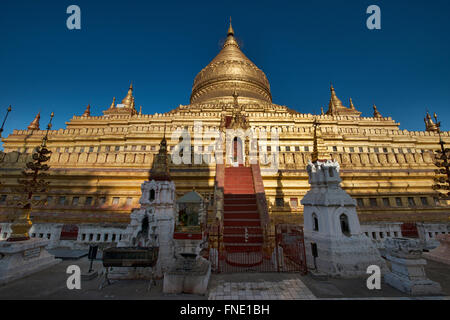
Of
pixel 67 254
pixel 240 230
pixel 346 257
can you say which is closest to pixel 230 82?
Result: pixel 240 230

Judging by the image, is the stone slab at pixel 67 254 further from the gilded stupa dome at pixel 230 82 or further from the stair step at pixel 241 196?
the gilded stupa dome at pixel 230 82

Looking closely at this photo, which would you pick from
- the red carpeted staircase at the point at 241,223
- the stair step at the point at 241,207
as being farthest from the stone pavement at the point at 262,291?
the stair step at the point at 241,207

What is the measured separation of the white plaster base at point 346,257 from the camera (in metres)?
7.61

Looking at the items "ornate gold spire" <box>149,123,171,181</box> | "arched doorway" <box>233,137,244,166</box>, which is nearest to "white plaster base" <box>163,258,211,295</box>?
"ornate gold spire" <box>149,123,171,181</box>

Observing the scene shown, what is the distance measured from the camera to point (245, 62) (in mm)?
42156

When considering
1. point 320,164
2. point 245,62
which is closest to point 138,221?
point 320,164

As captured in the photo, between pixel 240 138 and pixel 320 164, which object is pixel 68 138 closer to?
pixel 240 138

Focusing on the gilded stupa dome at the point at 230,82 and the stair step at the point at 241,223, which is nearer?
the stair step at the point at 241,223

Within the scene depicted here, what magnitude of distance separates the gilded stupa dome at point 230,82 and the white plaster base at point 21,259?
102ft

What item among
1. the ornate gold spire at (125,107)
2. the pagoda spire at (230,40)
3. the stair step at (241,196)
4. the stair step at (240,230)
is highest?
the pagoda spire at (230,40)

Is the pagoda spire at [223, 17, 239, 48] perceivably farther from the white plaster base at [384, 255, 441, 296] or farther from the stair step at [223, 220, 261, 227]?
the white plaster base at [384, 255, 441, 296]

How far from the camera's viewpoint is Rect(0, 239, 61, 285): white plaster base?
7.10 metres

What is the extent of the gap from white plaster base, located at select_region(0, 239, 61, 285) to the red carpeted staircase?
840 centimetres

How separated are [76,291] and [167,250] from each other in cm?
311
